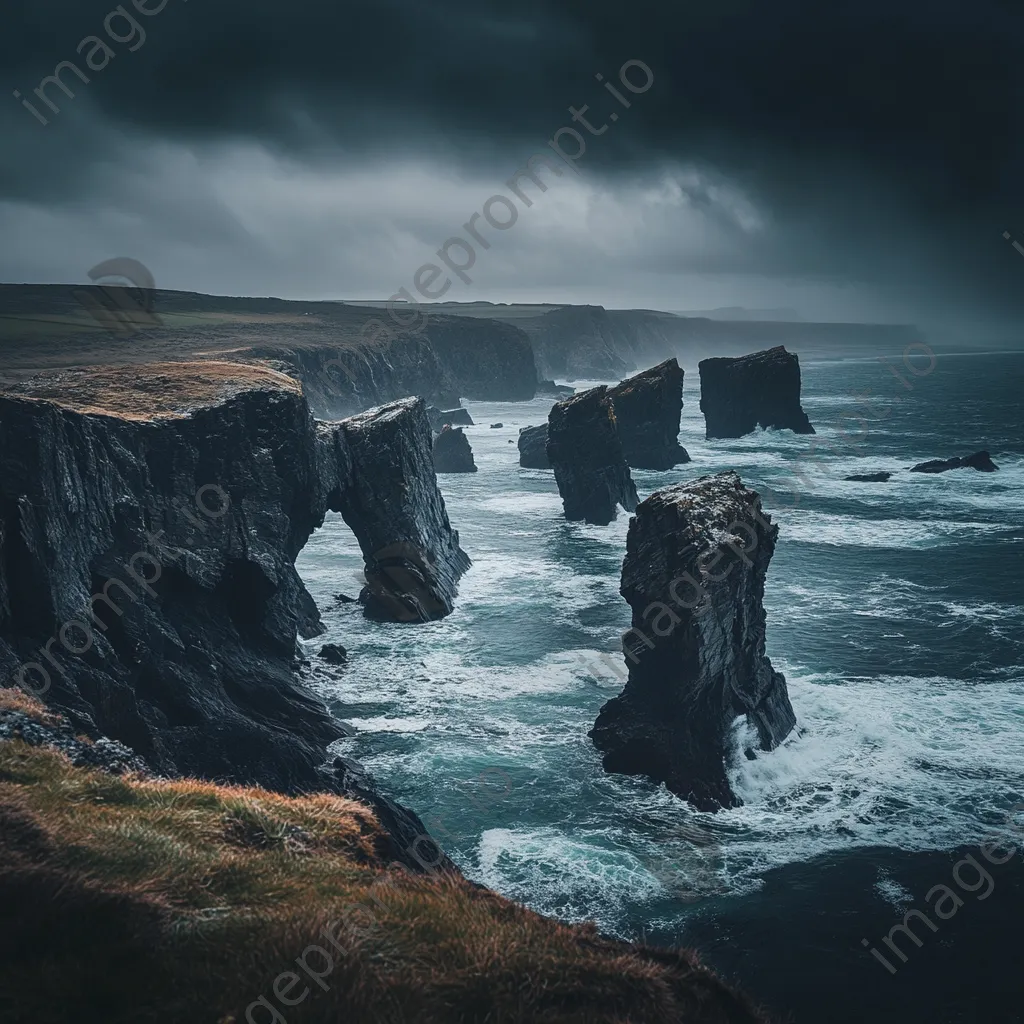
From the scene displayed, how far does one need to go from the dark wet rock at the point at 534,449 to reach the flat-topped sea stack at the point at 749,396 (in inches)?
1214

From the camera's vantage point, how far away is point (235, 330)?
146m

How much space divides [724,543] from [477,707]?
48.2ft

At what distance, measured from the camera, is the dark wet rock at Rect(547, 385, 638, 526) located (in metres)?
77.4

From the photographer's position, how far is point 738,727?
3562 cm

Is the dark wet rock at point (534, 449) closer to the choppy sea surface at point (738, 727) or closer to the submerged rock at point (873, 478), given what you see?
the choppy sea surface at point (738, 727)

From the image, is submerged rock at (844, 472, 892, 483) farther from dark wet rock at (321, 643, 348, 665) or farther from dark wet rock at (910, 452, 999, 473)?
dark wet rock at (321, 643, 348, 665)

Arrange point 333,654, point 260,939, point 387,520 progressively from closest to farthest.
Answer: point 260,939 → point 333,654 → point 387,520

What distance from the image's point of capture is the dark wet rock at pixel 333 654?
45094 mm

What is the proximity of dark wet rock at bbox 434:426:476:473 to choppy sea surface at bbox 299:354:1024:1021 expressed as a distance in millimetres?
25226

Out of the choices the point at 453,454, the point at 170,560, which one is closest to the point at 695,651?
the point at 170,560

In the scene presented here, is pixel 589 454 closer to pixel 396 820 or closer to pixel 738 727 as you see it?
pixel 738 727

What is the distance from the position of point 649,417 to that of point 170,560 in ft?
244

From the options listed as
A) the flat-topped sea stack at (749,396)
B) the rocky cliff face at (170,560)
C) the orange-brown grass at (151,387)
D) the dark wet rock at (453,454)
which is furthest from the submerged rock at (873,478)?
the orange-brown grass at (151,387)

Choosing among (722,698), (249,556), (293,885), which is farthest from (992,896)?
(249,556)
